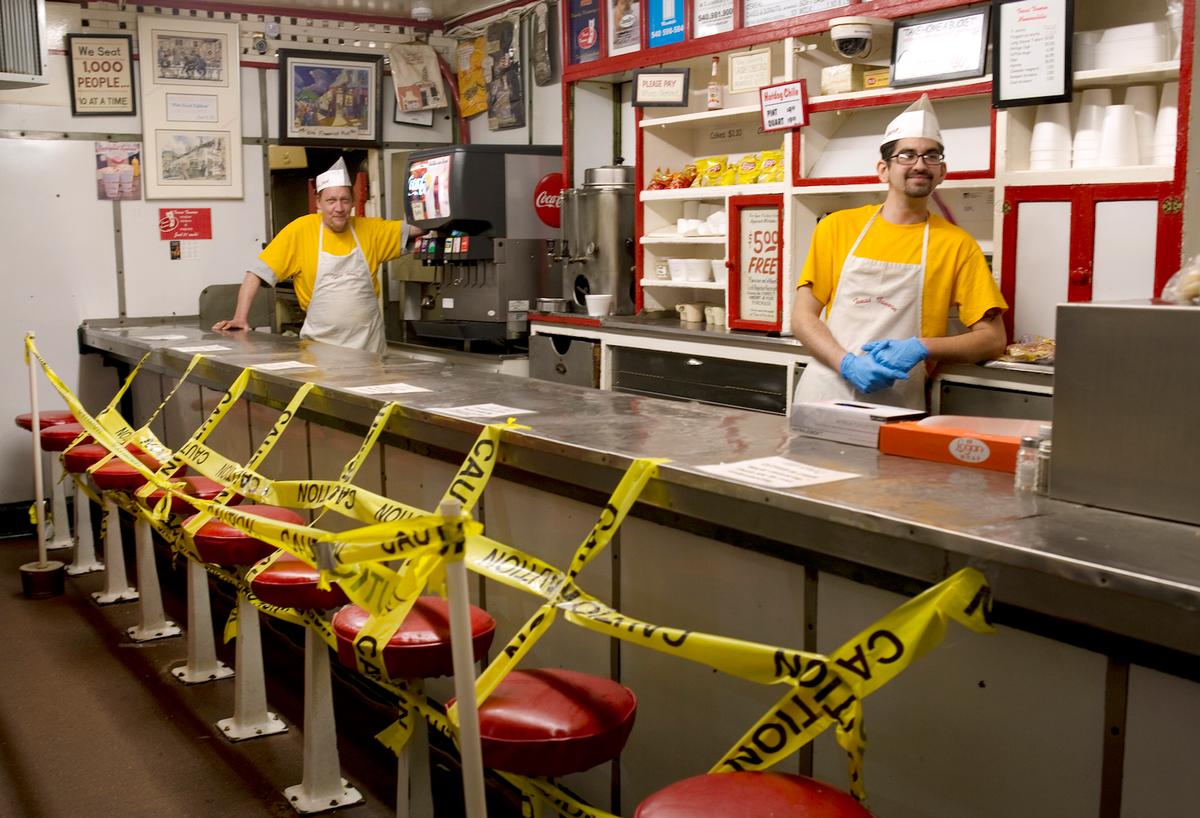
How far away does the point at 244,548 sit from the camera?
9.60 feet

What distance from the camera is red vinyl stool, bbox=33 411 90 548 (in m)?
4.90

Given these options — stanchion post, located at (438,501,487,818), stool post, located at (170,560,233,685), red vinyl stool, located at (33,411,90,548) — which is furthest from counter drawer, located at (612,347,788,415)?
stanchion post, located at (438,501,487,818)

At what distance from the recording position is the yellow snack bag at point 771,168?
4.83 meters

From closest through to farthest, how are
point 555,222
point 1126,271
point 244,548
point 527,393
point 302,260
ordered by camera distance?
point 244,548, point 527,393, point 1126,271, point 302,260, point 555,222

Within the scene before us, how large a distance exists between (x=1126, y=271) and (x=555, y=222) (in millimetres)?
3263

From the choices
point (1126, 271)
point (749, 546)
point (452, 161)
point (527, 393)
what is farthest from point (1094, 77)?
point (452, 161)

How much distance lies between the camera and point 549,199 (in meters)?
6.18

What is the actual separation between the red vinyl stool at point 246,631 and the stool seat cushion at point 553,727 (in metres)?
1.27

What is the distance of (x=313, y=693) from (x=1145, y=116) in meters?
2.96

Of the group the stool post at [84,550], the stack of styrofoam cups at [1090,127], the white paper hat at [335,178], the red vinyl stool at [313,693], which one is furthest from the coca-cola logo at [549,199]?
the red vinyl stool at [313,693]

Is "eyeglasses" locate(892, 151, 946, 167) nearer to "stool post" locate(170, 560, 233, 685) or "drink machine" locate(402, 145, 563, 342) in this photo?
"stool post" locate(170, 560, 233, 685)

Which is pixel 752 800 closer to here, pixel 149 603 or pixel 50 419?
pixel 149 603

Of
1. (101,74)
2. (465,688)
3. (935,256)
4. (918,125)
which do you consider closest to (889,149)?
(918,125)

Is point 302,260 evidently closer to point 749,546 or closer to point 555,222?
point 555,222
